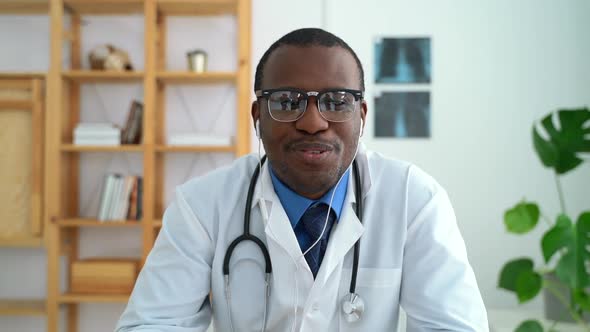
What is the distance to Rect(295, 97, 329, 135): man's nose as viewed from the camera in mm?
1212

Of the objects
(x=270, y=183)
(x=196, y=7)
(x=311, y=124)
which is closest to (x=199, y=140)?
(x=196, y=7)

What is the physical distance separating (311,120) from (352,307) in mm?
438

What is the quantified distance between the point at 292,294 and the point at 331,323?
117 mm

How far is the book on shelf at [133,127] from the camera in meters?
2.91

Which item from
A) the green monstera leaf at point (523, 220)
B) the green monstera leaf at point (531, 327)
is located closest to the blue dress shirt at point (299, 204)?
the green monstera leaf at point (523, 220)

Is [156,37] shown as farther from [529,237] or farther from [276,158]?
[529,237]

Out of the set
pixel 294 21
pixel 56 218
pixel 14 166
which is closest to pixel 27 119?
pixel 14 166

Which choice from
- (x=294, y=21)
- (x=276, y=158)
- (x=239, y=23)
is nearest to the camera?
(x=276, y=158)

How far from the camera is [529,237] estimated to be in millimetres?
2998

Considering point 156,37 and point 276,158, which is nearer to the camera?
point 276,158

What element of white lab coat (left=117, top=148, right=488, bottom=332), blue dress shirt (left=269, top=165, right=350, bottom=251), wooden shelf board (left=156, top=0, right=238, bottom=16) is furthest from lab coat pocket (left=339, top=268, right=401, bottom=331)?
wooden shelf board (left=156, top=0, right=238, bottom=16)

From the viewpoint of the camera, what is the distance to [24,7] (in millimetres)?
3000

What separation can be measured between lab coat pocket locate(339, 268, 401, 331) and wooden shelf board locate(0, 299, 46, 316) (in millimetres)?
2069

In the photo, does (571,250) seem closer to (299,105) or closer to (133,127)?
(299,105)
